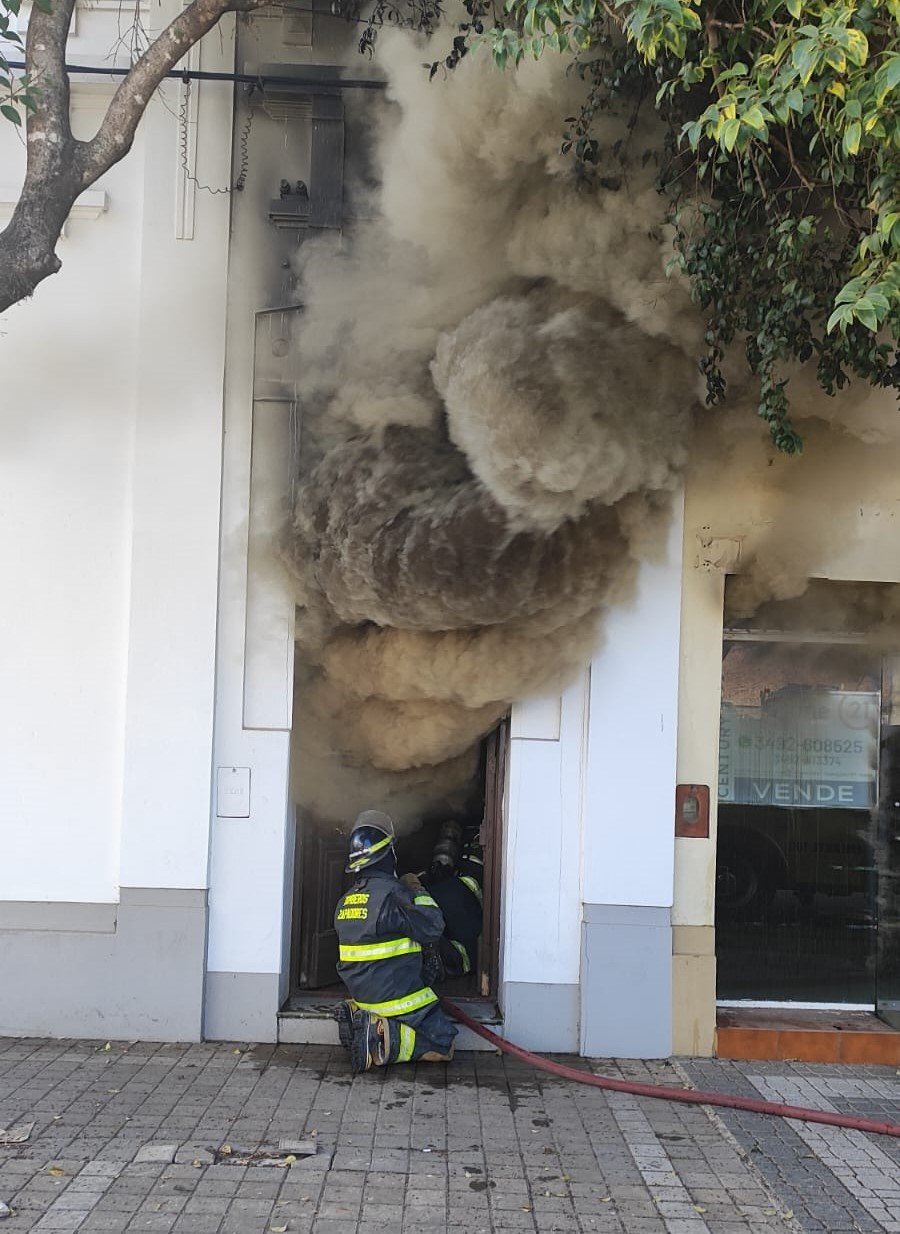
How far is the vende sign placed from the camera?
6715 mm

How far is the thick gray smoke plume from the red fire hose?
1.75 meters

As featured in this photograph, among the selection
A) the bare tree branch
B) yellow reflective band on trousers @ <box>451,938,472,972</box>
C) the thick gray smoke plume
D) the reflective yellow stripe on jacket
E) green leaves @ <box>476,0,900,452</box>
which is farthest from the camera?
yellow reflective band on trousers @ <box>451,938,472,972</box>

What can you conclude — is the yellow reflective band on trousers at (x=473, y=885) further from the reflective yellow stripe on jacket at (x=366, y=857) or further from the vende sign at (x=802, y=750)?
the vende sign at (x=802, y=750)

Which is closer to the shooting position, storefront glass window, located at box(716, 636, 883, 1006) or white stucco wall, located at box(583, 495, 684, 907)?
white stucco wall, located at box(583, 495, 684, 907)

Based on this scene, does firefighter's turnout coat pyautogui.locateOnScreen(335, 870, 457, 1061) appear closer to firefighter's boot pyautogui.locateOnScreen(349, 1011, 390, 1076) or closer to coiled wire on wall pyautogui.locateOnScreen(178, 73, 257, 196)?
firefighter's boot pyautogui.locateOnScreen(349, 1011, 390, 1076)

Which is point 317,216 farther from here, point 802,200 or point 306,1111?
point 306,1111

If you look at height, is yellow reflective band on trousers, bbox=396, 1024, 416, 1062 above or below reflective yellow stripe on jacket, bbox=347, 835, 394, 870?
below

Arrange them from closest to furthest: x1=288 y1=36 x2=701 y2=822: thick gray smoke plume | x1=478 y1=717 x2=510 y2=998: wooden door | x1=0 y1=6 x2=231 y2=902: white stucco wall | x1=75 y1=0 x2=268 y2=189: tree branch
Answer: x1=75 y1=0 x2=268 y2=189: tree branch → x1=288 y1=36 x2=701 y2=822: thick gray smoke plume → x1=0 y1=6 x2=231 y2=902: white stucco wall → x1=478 y1=717 x2=510 y2=998: wooden door

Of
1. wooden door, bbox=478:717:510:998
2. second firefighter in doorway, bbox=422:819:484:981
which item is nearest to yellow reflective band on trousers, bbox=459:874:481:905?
second firefighter in doorway, bbox=422:819:484:981

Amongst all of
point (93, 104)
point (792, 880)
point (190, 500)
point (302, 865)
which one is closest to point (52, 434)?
point (190, 500)

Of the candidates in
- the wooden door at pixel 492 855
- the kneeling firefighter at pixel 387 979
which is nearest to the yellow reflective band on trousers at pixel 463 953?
the wooden door at pixel 492 855

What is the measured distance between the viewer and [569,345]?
534 centimetres

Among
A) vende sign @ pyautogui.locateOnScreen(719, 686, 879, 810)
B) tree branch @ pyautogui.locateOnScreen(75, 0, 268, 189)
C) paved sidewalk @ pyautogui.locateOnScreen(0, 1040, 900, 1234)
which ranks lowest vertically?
paved sidewalk @ pyautogui.locateOnScreen(0, 1040, 900, 1234)

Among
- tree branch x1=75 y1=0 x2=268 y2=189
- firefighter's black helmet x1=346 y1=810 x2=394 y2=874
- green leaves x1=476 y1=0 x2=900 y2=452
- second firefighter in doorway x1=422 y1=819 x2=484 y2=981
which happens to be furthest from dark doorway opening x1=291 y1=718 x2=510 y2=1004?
tree branch x1=75 y1=0 x2=268 y2=189
